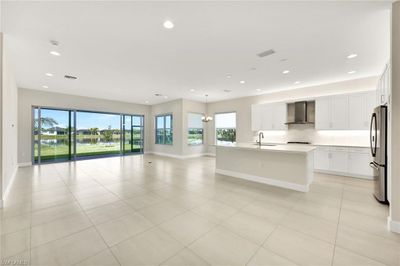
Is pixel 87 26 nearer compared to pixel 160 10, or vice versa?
pixel 160 10

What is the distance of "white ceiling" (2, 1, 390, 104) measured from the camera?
2.38 meters

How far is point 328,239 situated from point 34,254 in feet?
11.5

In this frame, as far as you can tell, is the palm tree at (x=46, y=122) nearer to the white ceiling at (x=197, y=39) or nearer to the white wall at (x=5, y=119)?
the white ceiling at (x=197, y=39)

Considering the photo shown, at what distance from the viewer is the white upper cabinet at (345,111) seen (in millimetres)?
5027

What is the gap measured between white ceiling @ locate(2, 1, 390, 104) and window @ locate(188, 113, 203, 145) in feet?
13.2

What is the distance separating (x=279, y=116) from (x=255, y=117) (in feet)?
3.37

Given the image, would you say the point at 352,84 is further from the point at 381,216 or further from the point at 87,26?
the point at 87,26

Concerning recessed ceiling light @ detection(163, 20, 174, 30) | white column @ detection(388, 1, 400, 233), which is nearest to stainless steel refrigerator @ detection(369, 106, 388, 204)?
white column @ detection(388, 1, 400, 233)

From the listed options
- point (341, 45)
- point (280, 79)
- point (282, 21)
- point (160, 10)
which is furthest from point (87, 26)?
point (280, 79)

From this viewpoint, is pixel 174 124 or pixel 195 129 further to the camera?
pixel 195 129

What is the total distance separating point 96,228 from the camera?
2381 mm

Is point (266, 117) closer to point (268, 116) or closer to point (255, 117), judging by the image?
point (268, 116)

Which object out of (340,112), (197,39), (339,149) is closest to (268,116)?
(340,112)

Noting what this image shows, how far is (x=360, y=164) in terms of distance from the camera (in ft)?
16.2
